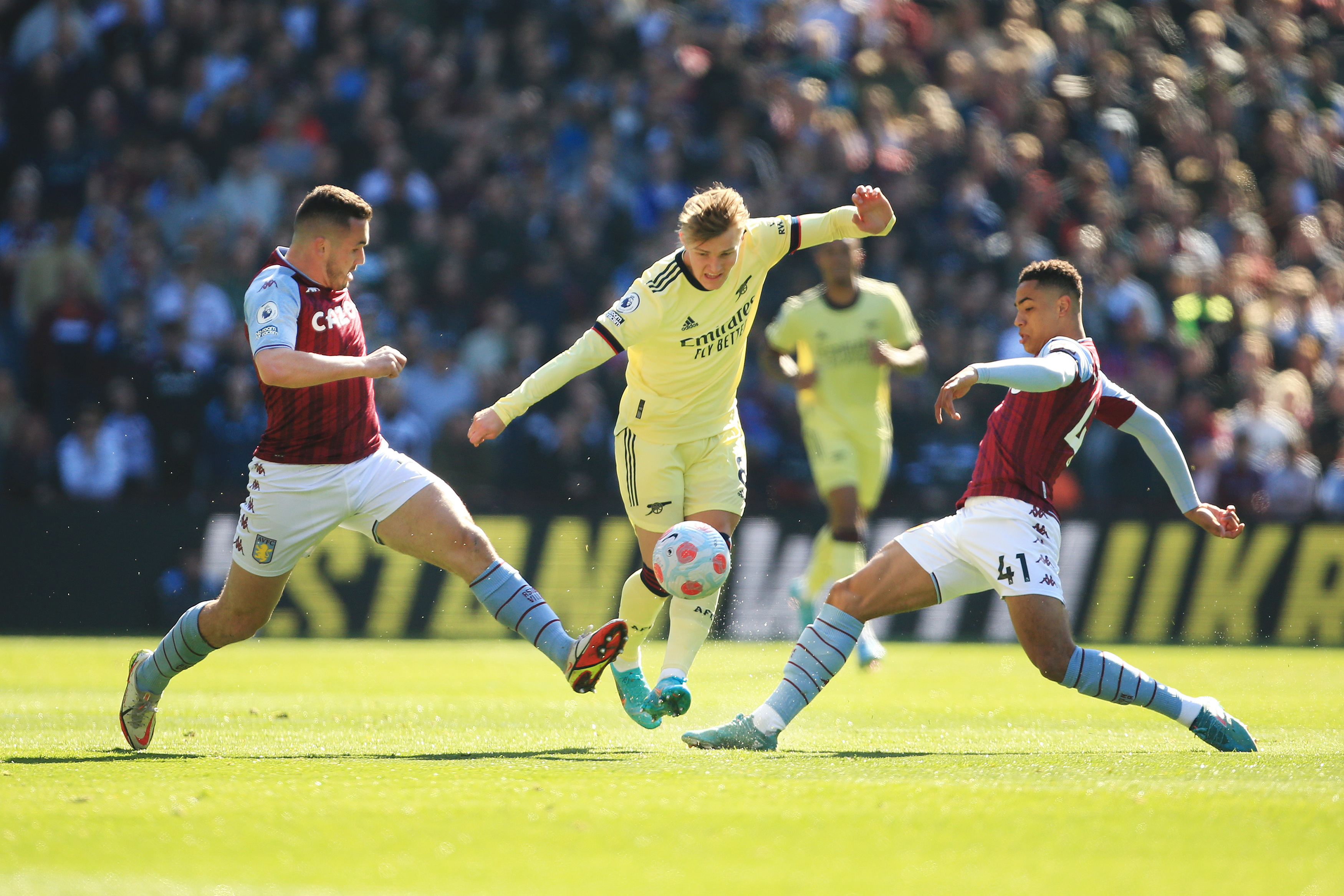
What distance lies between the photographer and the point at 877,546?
14023 millimetres

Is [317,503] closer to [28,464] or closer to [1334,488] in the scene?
[28,464]

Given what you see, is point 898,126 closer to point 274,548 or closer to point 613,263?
point 613,263

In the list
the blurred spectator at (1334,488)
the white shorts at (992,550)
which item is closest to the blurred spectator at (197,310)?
the white shorts at (992,550)

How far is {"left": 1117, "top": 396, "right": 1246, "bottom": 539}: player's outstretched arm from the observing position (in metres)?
6.71

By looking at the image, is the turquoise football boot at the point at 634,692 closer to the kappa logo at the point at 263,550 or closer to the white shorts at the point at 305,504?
the white shorts at the point at 305,504

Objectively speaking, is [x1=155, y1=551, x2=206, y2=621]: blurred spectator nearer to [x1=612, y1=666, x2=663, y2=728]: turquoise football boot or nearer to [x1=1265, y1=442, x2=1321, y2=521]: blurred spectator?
[x1=612, y1=666, x2=663, y2=728]: turquoise football boot

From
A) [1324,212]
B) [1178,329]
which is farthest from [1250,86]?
[1178,329]

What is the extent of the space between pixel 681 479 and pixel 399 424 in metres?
6.91

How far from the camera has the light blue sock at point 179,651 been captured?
664cm

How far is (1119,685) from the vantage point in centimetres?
627

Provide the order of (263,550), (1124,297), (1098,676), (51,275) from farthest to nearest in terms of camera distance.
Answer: (1124,297) → (51,275) → (263,550) → (1098,676)

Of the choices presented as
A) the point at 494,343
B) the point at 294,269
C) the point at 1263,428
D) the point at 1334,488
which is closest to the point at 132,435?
the point at 494,343

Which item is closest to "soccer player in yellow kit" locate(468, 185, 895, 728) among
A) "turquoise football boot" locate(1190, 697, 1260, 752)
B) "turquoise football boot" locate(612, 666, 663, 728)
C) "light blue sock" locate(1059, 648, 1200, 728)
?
"turquoise football boot" locate(612, 666, 663, 728)

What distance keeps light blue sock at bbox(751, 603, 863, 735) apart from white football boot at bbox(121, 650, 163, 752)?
103 inches
